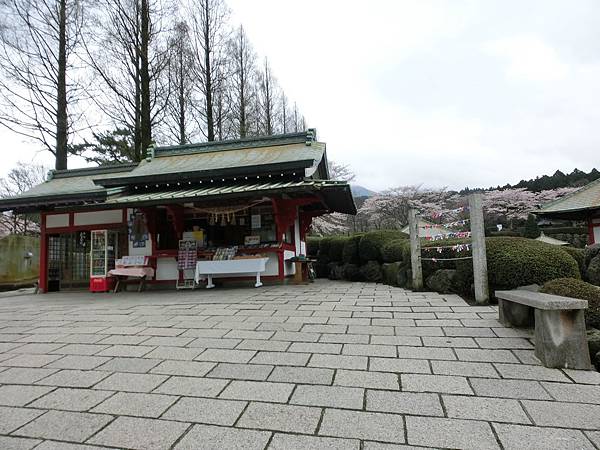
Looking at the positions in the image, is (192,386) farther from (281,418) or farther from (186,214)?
(186,214)

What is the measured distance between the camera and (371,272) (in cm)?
1019

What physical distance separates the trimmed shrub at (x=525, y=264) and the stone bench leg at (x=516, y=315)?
1.31m

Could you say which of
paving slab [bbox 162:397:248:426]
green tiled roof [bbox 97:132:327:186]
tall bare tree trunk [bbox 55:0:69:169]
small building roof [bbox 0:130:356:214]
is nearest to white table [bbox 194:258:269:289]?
small building roof [bbox 0:130:356:214]

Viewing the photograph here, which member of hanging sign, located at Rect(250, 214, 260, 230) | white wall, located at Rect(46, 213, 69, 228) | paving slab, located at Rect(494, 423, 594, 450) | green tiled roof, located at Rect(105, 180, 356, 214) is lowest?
paving slab, located at Rect(494, 423, 594, 450)

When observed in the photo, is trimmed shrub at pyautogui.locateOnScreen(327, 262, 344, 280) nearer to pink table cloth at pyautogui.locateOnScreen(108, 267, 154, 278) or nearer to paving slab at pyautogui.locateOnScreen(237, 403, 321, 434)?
pink table cloth at pyautogui.locateOnScreen(108, 267, 154, 278)

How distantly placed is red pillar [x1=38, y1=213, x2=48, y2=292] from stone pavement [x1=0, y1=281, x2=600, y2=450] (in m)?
6.96

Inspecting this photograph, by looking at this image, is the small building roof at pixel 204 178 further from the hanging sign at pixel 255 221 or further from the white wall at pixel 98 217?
the hanging sign at pixel 255 221

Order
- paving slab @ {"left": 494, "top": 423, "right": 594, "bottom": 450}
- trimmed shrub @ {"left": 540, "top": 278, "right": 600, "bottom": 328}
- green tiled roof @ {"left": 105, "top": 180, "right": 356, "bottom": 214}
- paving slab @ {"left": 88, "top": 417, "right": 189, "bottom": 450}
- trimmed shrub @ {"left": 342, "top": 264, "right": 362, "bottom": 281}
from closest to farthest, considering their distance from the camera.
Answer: paving slab @ {"left": 494, "top": 423, "right": 594, "bottom": 450}
paving slab @ {"left": 88, "top": 417, "right": 189, "bottom": 450}
trimmed shrub @ {"left": 540, "top": 278, "right": 600, "bottom": 328}
green tiled roof @ {"left": 105, "top": 180, "right": 356, "bottom": 214}
trimmed shrub @ {"left": 342, "top": 264, "right": 362, "bottom": 281}

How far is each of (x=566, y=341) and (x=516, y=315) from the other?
3.46 feet

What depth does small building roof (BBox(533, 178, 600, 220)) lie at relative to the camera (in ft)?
36.6

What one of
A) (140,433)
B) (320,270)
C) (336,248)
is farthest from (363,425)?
(320,270)

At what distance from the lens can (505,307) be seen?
385 cm

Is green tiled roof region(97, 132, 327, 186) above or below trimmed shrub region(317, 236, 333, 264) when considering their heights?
above

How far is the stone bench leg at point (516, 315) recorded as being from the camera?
3654 millimetres
